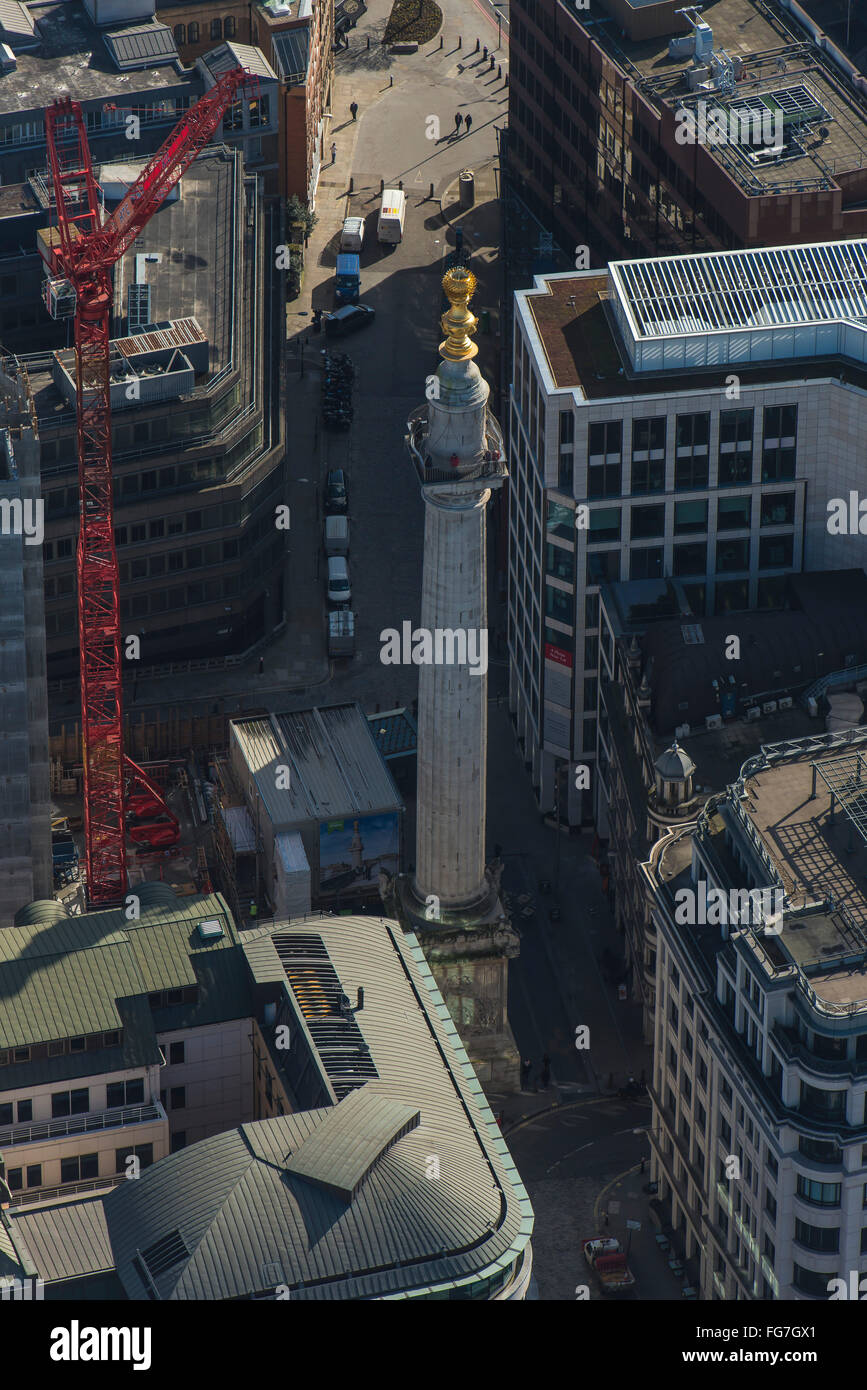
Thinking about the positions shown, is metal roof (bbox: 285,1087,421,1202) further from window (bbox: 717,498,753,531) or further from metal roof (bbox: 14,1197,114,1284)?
window (bbox: 717,498,753,531)

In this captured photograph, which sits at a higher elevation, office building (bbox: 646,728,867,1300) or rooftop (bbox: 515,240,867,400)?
rooftop (bbox: 515,240,867,400)

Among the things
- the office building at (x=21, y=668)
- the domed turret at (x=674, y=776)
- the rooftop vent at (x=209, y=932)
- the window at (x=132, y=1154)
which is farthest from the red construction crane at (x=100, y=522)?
the domed turret at (x=674, y=776)

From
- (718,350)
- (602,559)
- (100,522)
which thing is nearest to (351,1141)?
(100,522)

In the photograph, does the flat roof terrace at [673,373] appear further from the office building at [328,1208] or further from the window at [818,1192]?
the window at [818,1192]

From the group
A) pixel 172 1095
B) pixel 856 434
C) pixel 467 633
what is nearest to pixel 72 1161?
pixel 172 1095

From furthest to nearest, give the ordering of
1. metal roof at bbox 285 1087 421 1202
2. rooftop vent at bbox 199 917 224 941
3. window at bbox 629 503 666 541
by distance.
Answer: window at bbox 629 503 666 541, rooftop vent at bbox 199 917 224 941, metal roof at bbox 285 1087 421 1202

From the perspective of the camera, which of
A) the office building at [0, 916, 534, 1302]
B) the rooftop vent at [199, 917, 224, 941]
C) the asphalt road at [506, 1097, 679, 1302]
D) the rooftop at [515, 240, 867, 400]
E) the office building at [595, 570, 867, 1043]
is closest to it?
the office building at [0, 916, 534, 1302]

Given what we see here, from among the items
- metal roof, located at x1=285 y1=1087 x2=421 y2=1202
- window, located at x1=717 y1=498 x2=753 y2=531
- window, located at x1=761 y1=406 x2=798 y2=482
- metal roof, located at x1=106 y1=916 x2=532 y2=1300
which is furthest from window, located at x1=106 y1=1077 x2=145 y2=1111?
window, located at x1=761 y1=406 x2=798 y2=482
